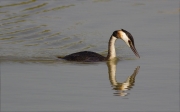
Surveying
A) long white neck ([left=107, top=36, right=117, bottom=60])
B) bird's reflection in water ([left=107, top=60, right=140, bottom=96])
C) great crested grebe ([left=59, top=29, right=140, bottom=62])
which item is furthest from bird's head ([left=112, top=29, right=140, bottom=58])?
bird's reflection in water ([left=107, top=60, right=140, bottom=96])

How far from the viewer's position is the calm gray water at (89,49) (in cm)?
1427

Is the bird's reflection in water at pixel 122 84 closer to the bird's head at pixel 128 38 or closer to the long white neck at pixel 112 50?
the bird's head at pixel 128 38

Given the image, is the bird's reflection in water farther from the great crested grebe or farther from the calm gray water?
the great crested grebe

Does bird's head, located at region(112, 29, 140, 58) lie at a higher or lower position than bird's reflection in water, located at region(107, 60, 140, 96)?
higher

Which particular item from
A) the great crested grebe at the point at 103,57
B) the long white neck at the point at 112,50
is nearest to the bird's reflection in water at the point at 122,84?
the great crested grebe at the point at 103,57

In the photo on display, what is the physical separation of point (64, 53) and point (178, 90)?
6.17 m

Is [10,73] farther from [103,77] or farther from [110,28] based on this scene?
[110,28]

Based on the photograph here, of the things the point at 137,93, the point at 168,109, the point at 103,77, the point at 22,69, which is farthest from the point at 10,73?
the point at 168,109

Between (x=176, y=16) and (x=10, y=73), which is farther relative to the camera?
(x=176, y=16)

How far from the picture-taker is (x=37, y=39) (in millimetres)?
21969

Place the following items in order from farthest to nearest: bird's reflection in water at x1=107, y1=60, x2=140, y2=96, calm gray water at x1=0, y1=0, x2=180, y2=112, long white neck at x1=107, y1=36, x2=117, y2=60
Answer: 1. long white neck at x1=107, y1=36, x2=117, y2=60
2. bird's reflection in water at x1=107, y1=60, x2=140, y2=96
3. calm gray water at x1=0, y1=0, x2=180, y2=112

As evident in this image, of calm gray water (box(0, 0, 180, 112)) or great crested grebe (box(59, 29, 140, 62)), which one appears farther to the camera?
great crested grebe (box(59, 29, 140, 62))

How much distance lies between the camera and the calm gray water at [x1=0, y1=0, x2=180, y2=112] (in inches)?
562

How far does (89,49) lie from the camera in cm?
2133
